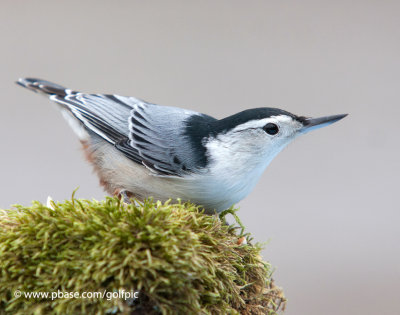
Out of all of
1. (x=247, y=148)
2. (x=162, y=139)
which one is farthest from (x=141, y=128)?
(x=247, y=148)

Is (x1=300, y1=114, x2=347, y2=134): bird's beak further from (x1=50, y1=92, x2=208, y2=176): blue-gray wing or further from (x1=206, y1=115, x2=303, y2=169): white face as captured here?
(x1=50, y1=92, x2=208, y2=176): blue-gray wing

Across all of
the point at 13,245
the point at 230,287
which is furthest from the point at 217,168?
the point at 13,245

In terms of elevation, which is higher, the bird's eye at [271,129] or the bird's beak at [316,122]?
the bird's beak at [316,122]

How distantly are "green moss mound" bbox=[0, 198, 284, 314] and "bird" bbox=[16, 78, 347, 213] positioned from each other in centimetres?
50

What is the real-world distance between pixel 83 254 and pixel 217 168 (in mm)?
832

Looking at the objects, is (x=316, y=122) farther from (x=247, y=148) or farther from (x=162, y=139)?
(x=162, y=139)

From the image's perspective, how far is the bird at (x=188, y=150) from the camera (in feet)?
6.16

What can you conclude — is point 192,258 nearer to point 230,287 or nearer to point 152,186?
point 230,287

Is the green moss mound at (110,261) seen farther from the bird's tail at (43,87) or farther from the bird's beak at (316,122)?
the bird's tail at (43,87)

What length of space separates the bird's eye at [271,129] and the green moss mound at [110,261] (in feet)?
2.41

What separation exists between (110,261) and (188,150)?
0.90 meters

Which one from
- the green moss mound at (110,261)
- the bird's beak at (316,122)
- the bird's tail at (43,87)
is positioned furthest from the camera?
the bird's tail at (43,87)

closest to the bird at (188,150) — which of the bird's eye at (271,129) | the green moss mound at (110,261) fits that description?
the bird's eye at (271,129)

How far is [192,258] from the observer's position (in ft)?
4.00
